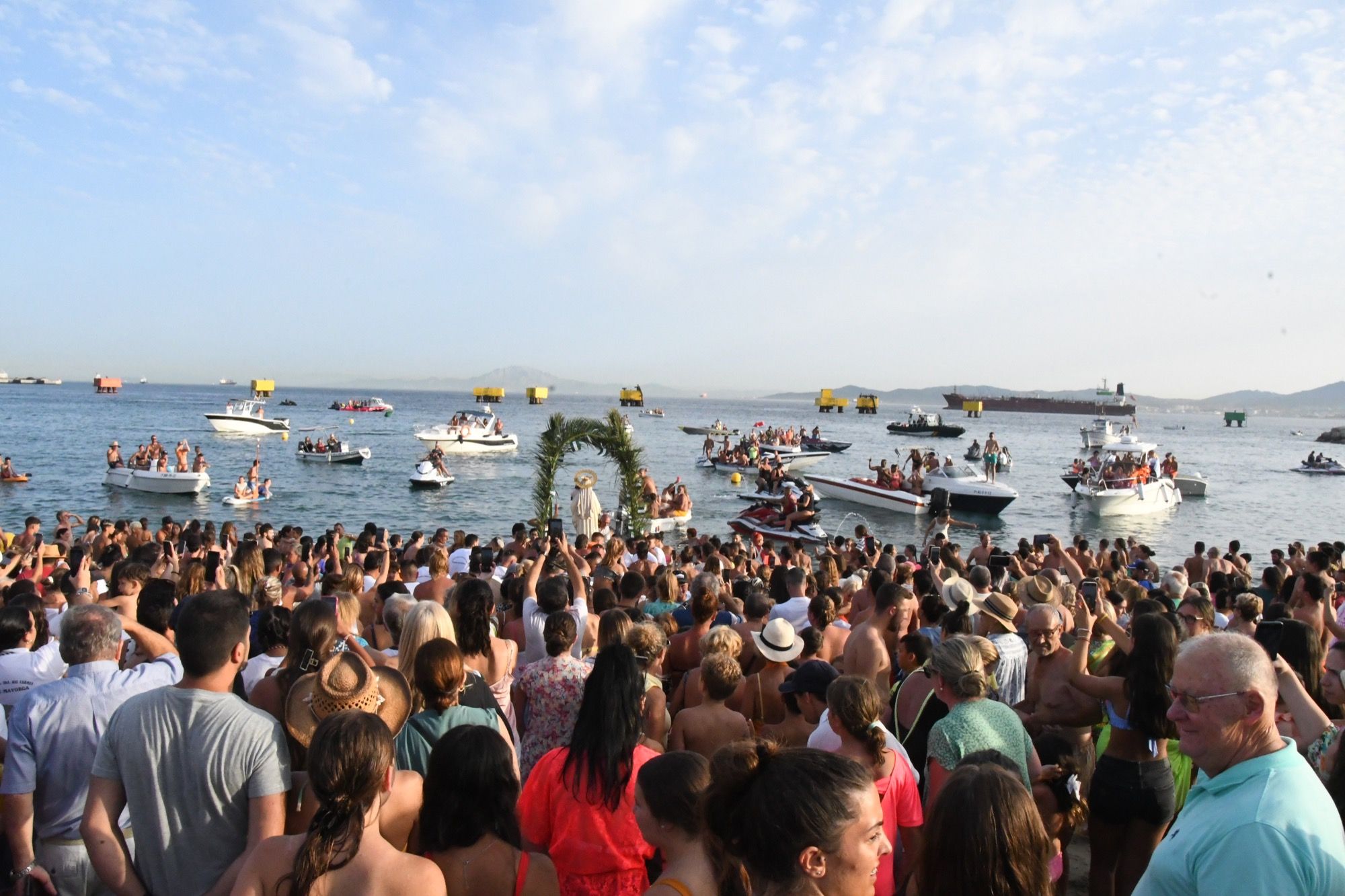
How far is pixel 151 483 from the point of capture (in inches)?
1209

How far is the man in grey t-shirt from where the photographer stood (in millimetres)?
2768

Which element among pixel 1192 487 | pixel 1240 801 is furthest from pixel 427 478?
pixel 1192 487

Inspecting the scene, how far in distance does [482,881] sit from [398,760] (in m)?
0.91

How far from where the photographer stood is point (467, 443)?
5122cm

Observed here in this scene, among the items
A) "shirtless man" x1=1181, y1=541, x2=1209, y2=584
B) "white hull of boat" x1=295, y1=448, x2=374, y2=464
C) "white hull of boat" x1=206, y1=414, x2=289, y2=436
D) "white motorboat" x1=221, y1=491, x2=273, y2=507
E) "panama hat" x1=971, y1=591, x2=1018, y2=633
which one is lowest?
"white motorboat" x1=221, y1=491, x2=273, y2=507

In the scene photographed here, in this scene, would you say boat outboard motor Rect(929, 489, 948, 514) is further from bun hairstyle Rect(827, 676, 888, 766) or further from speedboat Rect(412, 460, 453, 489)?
bun hairstyle Rect(827, 676, 888, 766)

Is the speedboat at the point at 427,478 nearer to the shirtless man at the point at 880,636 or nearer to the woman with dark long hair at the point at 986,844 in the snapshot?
the shirtless man at the point at 880,636

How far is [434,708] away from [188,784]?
94 cm

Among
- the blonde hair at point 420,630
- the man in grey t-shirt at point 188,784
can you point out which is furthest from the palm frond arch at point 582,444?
the man in grey t-shirt at point 188,784

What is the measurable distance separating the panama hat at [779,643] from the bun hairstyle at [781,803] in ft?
8.19

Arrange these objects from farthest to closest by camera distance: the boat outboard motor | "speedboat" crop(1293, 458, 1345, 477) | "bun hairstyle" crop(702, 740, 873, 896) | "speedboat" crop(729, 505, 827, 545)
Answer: "speedboat" crop(1293, 458, 1345, 477)
the boat outboard motor
"speedboat" crop(729, 505, 827, 545)
"bun hairstyle" crop(702, 740, 873, 896)

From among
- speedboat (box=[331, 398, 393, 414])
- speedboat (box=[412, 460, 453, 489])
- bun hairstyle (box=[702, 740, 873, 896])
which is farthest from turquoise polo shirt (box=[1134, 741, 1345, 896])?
speedboat (box=[331, 398, 393, 414])

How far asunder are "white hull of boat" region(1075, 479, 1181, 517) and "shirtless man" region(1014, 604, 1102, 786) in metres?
31.8

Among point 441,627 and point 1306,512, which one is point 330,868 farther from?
point 1306,512
